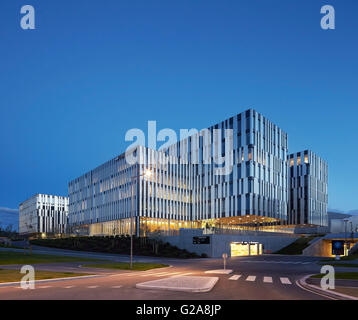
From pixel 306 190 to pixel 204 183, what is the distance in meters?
35.6

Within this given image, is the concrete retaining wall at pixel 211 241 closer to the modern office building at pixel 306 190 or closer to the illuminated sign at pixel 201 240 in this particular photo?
the illuminated sign at pixel 201 240

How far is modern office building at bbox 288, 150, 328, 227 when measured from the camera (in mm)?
105875

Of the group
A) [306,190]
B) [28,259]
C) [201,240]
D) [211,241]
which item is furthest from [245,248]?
[306,190]

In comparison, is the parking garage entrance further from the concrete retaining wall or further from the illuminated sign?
the illuminated sign

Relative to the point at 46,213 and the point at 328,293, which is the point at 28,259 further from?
the point at 46,213

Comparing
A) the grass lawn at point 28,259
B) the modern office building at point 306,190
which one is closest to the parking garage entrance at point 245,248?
the grass lawn at point 28,259

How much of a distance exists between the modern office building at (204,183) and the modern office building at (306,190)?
35.7 feet

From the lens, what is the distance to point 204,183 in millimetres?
91562

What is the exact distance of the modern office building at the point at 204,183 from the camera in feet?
267

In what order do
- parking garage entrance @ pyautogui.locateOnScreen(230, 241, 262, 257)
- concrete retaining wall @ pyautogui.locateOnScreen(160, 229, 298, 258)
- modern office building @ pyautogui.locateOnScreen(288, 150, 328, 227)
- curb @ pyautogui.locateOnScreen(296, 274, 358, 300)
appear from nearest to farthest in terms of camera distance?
curb @ pyautogui.locateOnScreen(296, 274, 358, 300) → concrete retaining wall @ pyautogui.locateOnScreen(160, 229, 298, 258) → parking garage entrance @ pyautogui.locateOnScreen(230, 241, 262, 257) → modern office building @ pyautogui.locateOnScreen(288, 150, 328, 227)

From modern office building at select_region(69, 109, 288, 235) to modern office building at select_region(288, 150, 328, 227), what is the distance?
10.9 metres

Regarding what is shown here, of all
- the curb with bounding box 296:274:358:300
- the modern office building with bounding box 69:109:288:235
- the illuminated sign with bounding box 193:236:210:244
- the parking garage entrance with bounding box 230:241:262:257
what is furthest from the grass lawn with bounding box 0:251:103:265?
the modern office building with bounding box 69:109:288:235
